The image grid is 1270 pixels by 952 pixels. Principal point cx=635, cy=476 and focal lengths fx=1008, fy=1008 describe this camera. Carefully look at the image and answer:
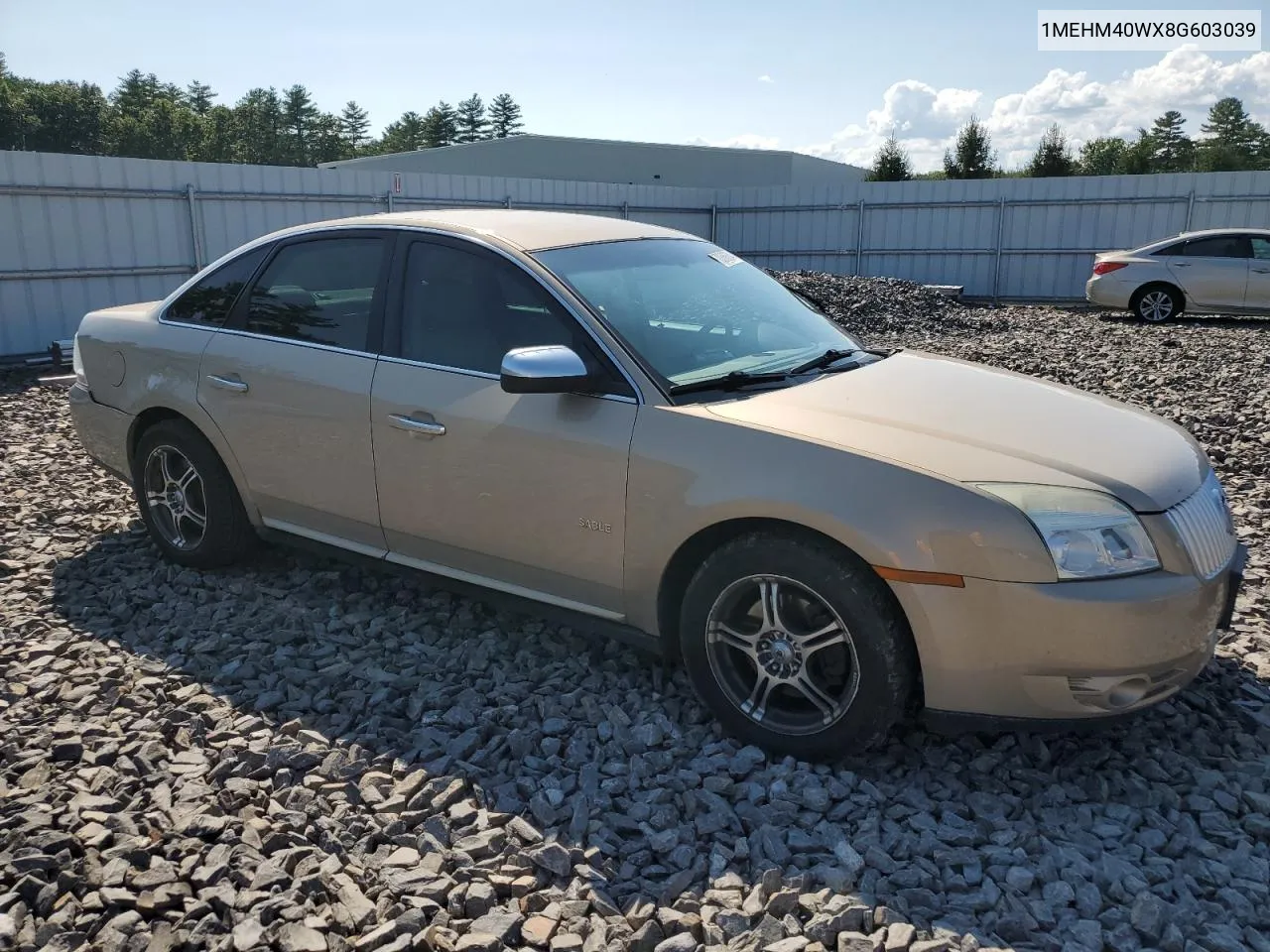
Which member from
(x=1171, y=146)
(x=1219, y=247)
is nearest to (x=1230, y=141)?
(x=1171, y=146)

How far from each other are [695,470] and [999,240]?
20233 millimetres

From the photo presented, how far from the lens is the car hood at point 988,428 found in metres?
3.04

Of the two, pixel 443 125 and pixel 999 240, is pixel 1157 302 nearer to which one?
pixel 999 240

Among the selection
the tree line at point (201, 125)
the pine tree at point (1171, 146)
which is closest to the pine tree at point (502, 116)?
the tree line at point (201, 125)

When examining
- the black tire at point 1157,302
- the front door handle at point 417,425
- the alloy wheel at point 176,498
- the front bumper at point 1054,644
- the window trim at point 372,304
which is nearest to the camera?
the front bumper at point 1054,644

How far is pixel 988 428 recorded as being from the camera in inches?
130

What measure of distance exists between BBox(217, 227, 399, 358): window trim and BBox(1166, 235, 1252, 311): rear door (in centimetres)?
1493

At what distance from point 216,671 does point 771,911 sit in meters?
2.46

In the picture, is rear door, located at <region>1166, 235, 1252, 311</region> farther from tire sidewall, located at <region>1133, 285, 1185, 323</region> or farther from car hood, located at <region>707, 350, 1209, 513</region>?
car hood, located at <region>707, 350, 1209, 513</region>

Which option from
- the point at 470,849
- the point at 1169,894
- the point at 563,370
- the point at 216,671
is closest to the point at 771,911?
the point at 470,849

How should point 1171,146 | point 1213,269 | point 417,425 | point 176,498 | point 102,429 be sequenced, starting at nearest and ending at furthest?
point 417,425
point 176,498
point 102,429
point 1213,269
point 1171,146

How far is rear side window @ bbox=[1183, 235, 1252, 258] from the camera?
15367mm

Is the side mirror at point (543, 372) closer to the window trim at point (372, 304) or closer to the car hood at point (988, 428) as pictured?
the car hood at point (988, 428)

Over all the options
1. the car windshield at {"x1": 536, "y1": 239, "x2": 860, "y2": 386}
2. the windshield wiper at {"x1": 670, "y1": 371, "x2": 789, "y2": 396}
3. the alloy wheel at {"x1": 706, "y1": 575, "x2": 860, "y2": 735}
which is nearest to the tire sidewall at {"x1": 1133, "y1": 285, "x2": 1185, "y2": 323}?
the car windshield at {"x1": 536, "y1": 239, "x2": 860, "y2": 386}
